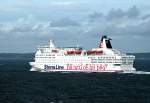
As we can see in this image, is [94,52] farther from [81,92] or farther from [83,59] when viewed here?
[81,92]

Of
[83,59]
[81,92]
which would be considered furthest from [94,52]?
[81,92]

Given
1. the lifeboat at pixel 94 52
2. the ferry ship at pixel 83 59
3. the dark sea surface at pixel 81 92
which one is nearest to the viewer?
the dark sea surface at pixel 81 92

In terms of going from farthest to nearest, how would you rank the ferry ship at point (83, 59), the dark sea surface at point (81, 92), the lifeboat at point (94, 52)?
the lifeboat at point (94, 52) → the ferry ship at point (83, 59) → the dark sea surface at point (81, 92)

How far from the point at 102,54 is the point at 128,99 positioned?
67.9 metres

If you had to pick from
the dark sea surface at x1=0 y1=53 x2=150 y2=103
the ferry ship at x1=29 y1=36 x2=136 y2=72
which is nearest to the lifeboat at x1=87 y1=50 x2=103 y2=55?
the ferry ship at x1=29 y1=36 x2=136 y2=72

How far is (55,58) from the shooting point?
497 ft

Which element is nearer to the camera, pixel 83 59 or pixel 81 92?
pixel 81 92

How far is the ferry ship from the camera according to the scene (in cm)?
14250

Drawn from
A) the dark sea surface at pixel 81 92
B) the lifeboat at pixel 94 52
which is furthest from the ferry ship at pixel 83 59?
the dark sea surface at pixel 81 92

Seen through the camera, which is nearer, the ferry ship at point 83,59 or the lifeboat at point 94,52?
the ferry ship at point 83,59

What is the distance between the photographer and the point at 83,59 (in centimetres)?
14788

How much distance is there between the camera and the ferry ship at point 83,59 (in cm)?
14250

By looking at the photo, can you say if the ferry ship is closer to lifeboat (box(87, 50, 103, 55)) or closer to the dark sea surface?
lifeboat (box(87, 50, 103, 55))

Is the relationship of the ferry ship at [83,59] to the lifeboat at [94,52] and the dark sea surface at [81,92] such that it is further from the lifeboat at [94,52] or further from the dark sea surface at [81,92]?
the dark sea surface at [81,92]
